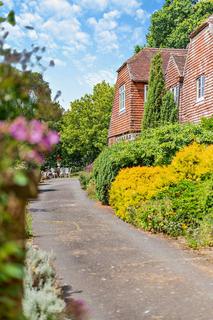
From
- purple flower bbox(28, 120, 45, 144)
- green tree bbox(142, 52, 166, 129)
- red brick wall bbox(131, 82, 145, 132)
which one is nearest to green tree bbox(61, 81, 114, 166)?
red brick wall bbox(131, 82, 145, 132)

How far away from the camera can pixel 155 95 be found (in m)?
26.9

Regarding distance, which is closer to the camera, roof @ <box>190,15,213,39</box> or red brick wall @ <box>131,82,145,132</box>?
roof @ <box>190,15,213,39</box>

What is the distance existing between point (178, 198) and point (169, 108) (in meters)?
13.8

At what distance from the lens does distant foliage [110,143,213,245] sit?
1225 centimetres

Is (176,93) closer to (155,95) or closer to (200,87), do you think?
(155,95)

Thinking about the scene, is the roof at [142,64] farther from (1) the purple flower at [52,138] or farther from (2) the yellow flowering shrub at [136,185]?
(1) the purple flower at [52,138]

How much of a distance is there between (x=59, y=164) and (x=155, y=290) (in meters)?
51.3

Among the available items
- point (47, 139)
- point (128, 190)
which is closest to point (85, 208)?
point (128, 190)

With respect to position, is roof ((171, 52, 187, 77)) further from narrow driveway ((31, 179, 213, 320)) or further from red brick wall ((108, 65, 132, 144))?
narrow driveway ((31, 179, 213, 320))

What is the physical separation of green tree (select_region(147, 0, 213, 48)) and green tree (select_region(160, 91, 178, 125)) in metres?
31.2

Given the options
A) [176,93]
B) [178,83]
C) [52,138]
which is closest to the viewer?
[52,138]

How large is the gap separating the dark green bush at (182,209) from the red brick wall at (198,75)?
9970 mm

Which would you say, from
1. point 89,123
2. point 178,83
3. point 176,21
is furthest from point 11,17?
point 176,21

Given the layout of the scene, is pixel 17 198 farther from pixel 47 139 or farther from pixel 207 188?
pixel 207 188
